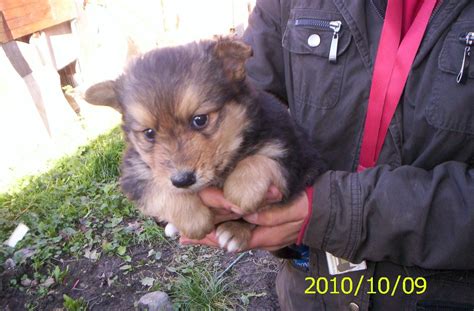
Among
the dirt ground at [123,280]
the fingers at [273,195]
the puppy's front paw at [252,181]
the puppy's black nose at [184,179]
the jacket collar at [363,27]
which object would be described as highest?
the jacket collar at [363,27]

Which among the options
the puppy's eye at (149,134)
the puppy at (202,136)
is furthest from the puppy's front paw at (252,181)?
the puppy's eye at (149,134)

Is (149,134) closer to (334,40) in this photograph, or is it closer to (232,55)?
(232,55)

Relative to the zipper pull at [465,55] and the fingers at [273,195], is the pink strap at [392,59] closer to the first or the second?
the zipper pull at [465,55]

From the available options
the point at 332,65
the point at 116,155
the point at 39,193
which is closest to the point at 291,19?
the point at 332,65

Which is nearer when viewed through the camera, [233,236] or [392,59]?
[392,59]

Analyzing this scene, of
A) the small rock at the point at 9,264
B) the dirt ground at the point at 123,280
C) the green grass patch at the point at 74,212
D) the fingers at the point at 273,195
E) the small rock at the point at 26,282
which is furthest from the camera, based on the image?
the green grass patch at the point at 74,212

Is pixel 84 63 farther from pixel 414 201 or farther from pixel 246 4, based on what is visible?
pixel 414 201
